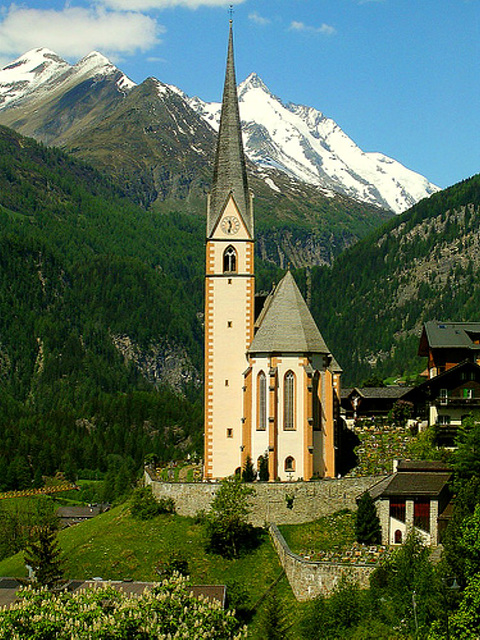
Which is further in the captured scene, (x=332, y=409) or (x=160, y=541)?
(x=332, y=409)

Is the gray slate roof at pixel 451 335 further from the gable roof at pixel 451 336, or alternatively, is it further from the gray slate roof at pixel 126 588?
the gray slate roof at pixel 126 588

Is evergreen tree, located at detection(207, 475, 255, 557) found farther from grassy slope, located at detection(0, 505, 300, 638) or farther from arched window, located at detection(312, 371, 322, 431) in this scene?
arched window, located at detection(312, 371, 322, 431)

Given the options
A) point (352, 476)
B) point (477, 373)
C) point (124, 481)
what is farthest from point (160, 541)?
point (124, 481)

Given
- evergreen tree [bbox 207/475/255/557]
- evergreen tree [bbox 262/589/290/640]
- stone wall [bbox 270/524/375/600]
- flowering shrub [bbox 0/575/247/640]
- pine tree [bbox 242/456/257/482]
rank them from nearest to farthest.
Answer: flowering shrub [bbox 0/575/247/640] < evergreen tree [bbox 262/589/290/640] < stone wall [bbox 270/524/375/600] < evergreen tree [bbox 207/475/255/557] < pine tree [bbox 242/456/257/482]

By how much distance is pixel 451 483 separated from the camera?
77062 millimetres

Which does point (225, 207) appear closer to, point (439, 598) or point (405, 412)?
point (405, 412)

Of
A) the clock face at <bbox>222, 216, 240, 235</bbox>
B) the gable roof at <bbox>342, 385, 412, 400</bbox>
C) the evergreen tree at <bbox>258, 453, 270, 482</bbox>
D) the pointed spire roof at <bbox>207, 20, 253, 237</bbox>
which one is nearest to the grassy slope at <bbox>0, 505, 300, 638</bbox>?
the evergreen tree at <bbox>258, 453, 270, 482</bbox>

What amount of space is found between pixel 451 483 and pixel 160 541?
72.1ft

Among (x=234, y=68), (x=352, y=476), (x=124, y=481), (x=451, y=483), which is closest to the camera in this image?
(x=451, y=483)

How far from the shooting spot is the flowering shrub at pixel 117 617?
52750 millimetres

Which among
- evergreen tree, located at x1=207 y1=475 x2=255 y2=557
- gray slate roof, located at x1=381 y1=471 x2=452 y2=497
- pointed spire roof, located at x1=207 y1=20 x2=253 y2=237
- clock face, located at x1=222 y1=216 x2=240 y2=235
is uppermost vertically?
pointed spire roof, located at x1=207 y1=20 x2=253 y2=237

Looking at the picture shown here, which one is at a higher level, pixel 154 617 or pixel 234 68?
pixel 234 68

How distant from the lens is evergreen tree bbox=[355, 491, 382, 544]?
248ft

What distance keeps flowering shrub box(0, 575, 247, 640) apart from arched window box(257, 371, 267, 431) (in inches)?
1436
